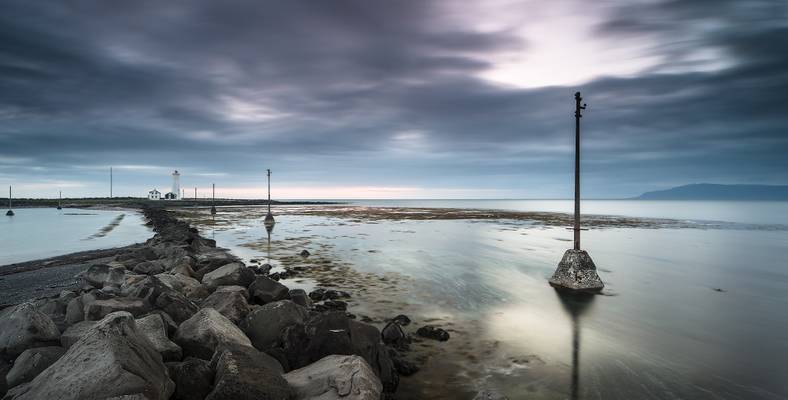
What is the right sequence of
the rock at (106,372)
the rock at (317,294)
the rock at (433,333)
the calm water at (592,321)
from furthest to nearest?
the rock at (317,294) < the rock at (433,333) < the calm water at (592,321) < the rock at (106,372)

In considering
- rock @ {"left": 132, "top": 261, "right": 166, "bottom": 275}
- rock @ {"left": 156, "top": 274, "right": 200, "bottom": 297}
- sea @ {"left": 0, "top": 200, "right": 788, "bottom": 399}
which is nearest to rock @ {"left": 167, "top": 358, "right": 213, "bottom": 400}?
sea @ {"left": 0, "top": 200, "right": 788, "bottom": 399}

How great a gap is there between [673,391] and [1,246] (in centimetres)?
4648

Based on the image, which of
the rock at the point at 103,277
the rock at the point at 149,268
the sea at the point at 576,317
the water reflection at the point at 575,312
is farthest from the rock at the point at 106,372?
the rock at the point at 149,268

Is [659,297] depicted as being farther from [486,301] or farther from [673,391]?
[673,391]

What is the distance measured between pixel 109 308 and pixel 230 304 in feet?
7.99

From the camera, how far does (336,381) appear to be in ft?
17.5

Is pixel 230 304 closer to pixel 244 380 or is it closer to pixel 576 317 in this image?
pixel 244 380

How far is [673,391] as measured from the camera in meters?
7.32

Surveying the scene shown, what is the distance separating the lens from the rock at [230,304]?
893 centimetres

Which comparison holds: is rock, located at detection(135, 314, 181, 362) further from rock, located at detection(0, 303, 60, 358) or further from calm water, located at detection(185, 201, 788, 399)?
calm water, located at detection(185, 201, 788, 399)

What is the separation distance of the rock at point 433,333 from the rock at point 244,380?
5332mm

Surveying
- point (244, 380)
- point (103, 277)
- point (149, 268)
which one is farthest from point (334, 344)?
point (149, 268)

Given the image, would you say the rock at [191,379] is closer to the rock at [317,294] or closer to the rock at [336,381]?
the rock at [336,381]

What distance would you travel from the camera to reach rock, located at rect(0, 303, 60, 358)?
621 cm
